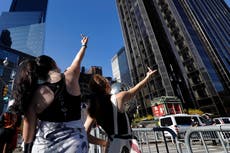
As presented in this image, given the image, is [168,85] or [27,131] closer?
[27,131]

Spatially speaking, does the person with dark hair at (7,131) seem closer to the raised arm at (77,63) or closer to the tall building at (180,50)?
the raised arm at (77,63)

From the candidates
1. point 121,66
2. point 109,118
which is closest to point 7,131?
point 109,118

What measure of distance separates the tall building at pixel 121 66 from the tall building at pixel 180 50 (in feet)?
183

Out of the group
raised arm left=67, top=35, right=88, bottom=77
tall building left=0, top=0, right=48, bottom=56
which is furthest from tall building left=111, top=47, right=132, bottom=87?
raised arm left=67, top=35, right=88, bottom=77

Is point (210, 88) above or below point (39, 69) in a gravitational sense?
above

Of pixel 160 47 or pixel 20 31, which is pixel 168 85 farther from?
pixel 20 31

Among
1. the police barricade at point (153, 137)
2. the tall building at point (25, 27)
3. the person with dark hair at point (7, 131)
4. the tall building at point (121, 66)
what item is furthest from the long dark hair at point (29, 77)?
the tall building at point (25, 27)

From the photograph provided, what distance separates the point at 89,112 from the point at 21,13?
184229 mm

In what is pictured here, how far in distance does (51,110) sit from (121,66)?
411 feet

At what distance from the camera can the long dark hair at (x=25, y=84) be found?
1.43m

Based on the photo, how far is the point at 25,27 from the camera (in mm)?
138250

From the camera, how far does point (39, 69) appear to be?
1605 mm

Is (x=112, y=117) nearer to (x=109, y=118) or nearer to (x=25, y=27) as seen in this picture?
(x=109, y=118)

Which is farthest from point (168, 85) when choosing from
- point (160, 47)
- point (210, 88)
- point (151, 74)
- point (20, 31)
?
point (20, 31)
